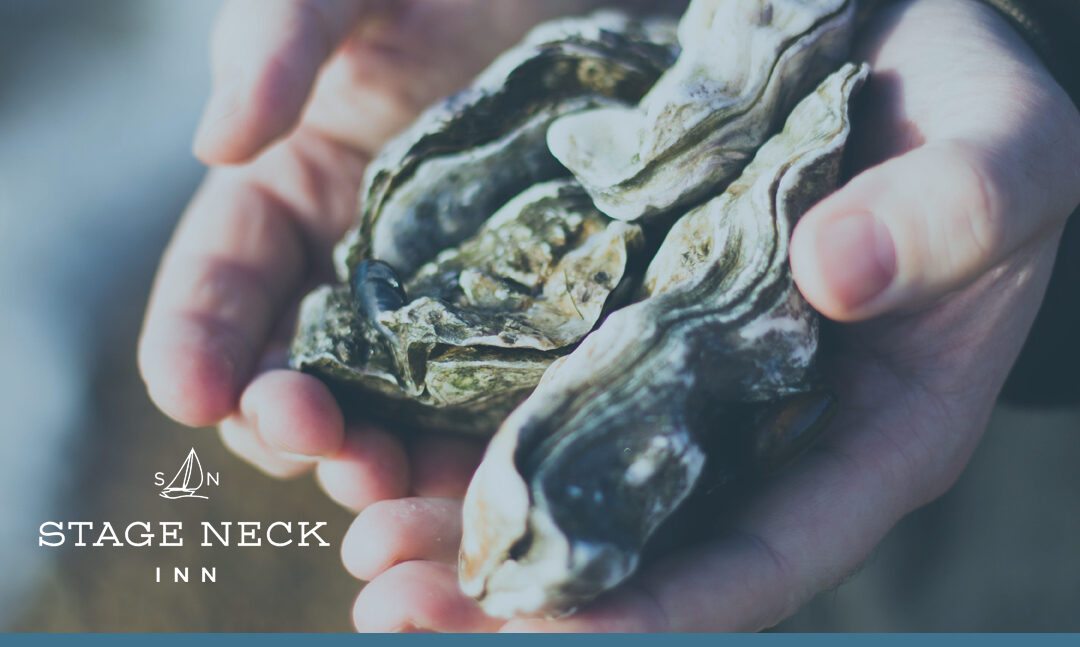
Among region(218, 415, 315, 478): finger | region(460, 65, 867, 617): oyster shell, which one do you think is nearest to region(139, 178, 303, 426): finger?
region(218, 415, 315, 478): finger

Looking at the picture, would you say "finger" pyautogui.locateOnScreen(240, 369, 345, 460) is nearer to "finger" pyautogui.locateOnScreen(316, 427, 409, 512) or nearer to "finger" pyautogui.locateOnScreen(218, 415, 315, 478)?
"finger" pyautogui.locateOnScreen(316, 427, 409, 512)

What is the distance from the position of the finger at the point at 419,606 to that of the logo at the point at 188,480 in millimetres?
811

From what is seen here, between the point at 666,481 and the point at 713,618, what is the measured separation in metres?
0.21

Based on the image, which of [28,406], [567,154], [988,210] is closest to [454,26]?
[567,154]

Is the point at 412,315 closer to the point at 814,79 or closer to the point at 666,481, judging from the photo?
the point at 666,481

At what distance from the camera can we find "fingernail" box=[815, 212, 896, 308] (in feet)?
3.07

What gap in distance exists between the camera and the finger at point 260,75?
→ 1.59 meters

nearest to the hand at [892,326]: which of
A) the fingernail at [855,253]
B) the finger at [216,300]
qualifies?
the fingernail at [855,253]

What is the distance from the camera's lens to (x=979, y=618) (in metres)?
2.22

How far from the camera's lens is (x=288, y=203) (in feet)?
6.88

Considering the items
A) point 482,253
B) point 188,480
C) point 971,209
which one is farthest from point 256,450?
point 971,209

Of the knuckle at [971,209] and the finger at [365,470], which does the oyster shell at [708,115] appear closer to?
the knuckle at [971,209]

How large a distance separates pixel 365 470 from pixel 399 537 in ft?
0.82

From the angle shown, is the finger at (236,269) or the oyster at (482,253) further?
the finger at (236,269)
